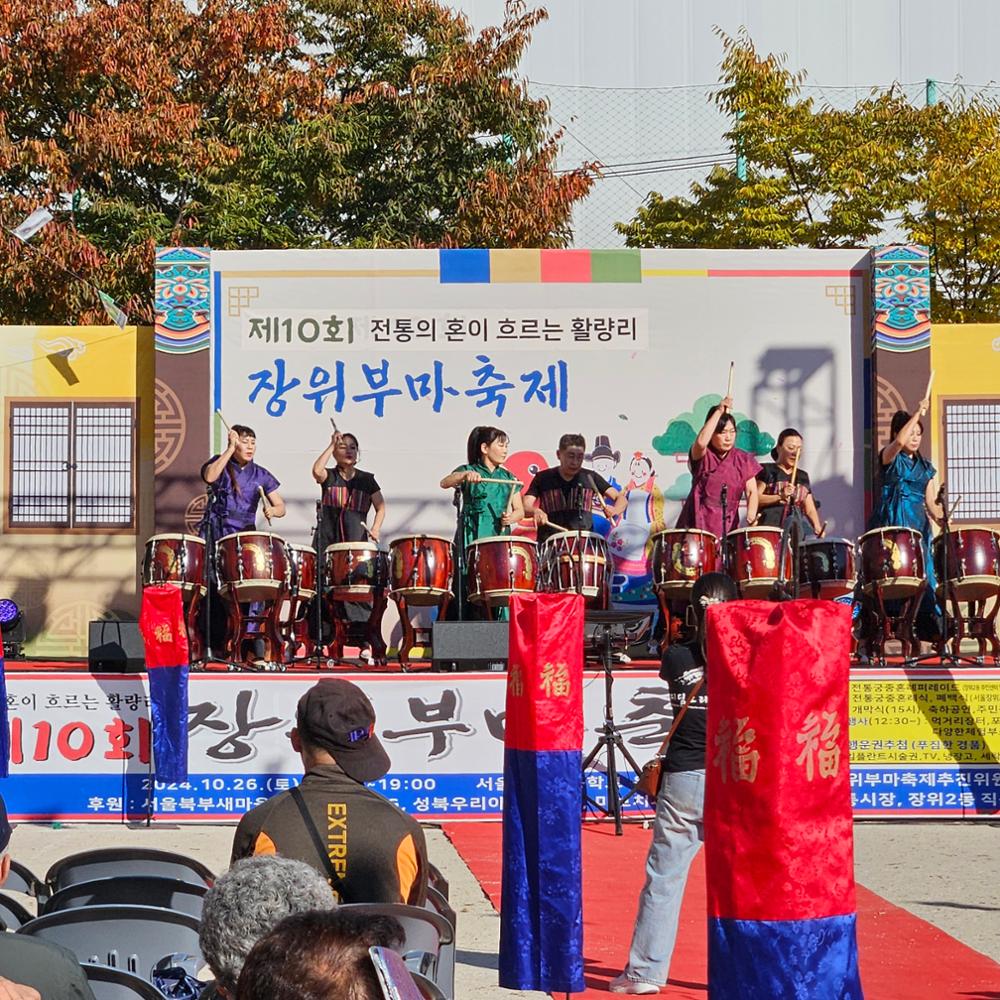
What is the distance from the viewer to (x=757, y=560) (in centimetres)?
1075

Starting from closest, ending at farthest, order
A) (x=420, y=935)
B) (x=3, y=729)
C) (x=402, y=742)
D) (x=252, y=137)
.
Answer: (x=420, y=935)
(x=3, y=729)
(x=402, y=742)
(x=252, y=137)

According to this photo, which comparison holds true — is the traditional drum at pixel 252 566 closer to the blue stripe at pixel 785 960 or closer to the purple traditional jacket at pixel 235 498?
the purple traditional jacket at pixel 235 498

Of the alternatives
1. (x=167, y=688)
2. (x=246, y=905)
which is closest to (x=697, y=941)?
(x=167, y=688)

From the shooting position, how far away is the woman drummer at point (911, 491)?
11633 mm

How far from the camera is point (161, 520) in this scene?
43.1 feet

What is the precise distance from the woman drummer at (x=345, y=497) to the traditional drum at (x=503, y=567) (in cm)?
115

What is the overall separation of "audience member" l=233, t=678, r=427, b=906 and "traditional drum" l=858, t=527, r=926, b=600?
7285 millimetres

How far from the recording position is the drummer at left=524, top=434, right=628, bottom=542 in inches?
453

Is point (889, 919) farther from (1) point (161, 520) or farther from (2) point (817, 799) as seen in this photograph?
(1) point (161, 520)

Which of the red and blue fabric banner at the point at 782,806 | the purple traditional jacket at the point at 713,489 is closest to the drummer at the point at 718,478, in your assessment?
the purple traditional jacket at the point at 713,489

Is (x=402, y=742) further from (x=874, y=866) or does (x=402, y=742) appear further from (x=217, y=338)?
(x=217, y=338)

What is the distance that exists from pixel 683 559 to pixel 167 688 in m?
3.55

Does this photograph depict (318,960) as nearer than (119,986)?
Yes

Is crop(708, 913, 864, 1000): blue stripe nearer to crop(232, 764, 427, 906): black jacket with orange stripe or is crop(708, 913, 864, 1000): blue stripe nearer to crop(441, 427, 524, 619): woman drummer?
crop(232, 764, 427, 906): black jacket with orange stripe
